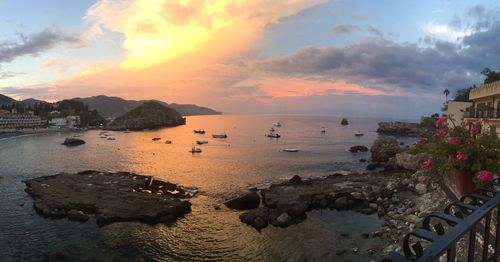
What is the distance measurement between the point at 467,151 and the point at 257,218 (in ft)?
59.5

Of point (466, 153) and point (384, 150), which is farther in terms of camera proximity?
point (384, 150)

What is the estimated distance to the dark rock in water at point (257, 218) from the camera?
25.3 meters

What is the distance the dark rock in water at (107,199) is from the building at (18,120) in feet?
423

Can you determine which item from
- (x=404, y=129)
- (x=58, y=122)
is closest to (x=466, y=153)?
(x=404, y=129)

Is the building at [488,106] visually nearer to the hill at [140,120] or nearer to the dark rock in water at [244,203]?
the dark rock in water at [244,203]

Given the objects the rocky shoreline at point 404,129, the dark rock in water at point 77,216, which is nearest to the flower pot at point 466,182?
the dark rock in water at point 77,216

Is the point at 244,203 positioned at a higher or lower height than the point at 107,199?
higher

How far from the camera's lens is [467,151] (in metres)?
9.80

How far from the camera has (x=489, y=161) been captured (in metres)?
9.38

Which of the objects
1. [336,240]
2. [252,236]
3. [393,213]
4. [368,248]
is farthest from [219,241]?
[393,213]

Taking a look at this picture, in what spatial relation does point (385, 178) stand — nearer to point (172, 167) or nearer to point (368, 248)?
point (368, 248)

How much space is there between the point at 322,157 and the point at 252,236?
45187 mm

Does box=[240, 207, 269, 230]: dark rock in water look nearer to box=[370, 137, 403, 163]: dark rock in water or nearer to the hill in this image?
box=[370, 137, 403, 163]: dark rock in water

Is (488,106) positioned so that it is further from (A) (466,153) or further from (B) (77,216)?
(B) (77,216)
